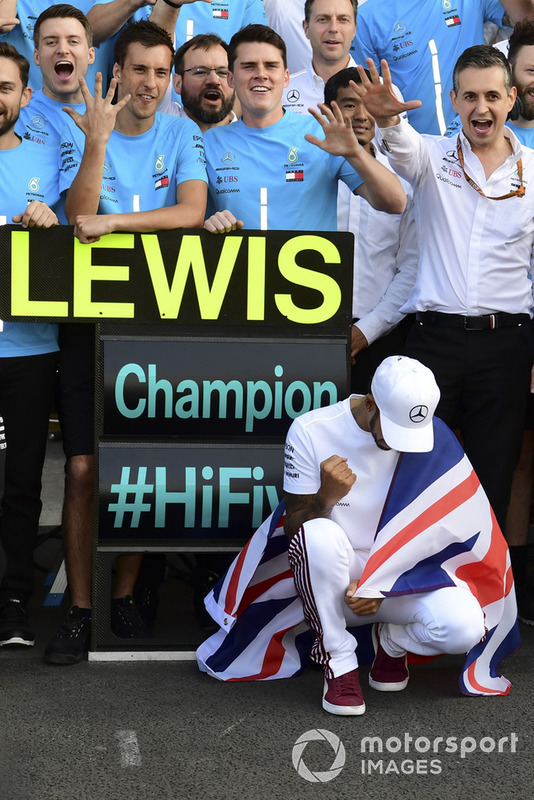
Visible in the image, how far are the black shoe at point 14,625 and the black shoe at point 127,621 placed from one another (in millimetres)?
344

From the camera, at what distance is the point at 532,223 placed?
4637 mm

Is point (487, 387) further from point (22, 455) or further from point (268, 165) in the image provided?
point (22, 455)

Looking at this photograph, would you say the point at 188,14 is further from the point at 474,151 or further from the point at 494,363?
the point at 494,363

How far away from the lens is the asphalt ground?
3244 millimetres

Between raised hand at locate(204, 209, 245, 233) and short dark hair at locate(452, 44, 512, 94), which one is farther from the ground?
short dark hair at locate(452, 44, 512, 94)

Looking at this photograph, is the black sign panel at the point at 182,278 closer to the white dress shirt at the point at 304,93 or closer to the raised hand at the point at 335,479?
the raised hand at the point at 335,479

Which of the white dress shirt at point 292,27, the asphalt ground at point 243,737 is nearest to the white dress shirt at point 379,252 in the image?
the white dress shirt at point 292,27

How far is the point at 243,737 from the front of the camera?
11.7ft

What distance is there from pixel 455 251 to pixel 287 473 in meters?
1.33

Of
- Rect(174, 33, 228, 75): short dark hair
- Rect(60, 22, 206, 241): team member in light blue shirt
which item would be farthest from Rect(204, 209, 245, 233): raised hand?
Rect(174, 33, 228, 75): short dark hair

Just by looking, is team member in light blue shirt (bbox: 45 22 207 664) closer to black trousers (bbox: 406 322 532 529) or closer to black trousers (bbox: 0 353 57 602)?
black trousers (bbox: 0 353 57 602)

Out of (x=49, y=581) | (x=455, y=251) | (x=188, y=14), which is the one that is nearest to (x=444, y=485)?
(x=455, y=251)

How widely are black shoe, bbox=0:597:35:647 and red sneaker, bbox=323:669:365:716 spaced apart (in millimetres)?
1322

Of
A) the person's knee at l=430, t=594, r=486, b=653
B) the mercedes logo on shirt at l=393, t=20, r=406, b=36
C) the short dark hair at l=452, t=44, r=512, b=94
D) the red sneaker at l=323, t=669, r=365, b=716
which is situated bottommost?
the red sneaker at l=323, t=669, r=365, b=716
